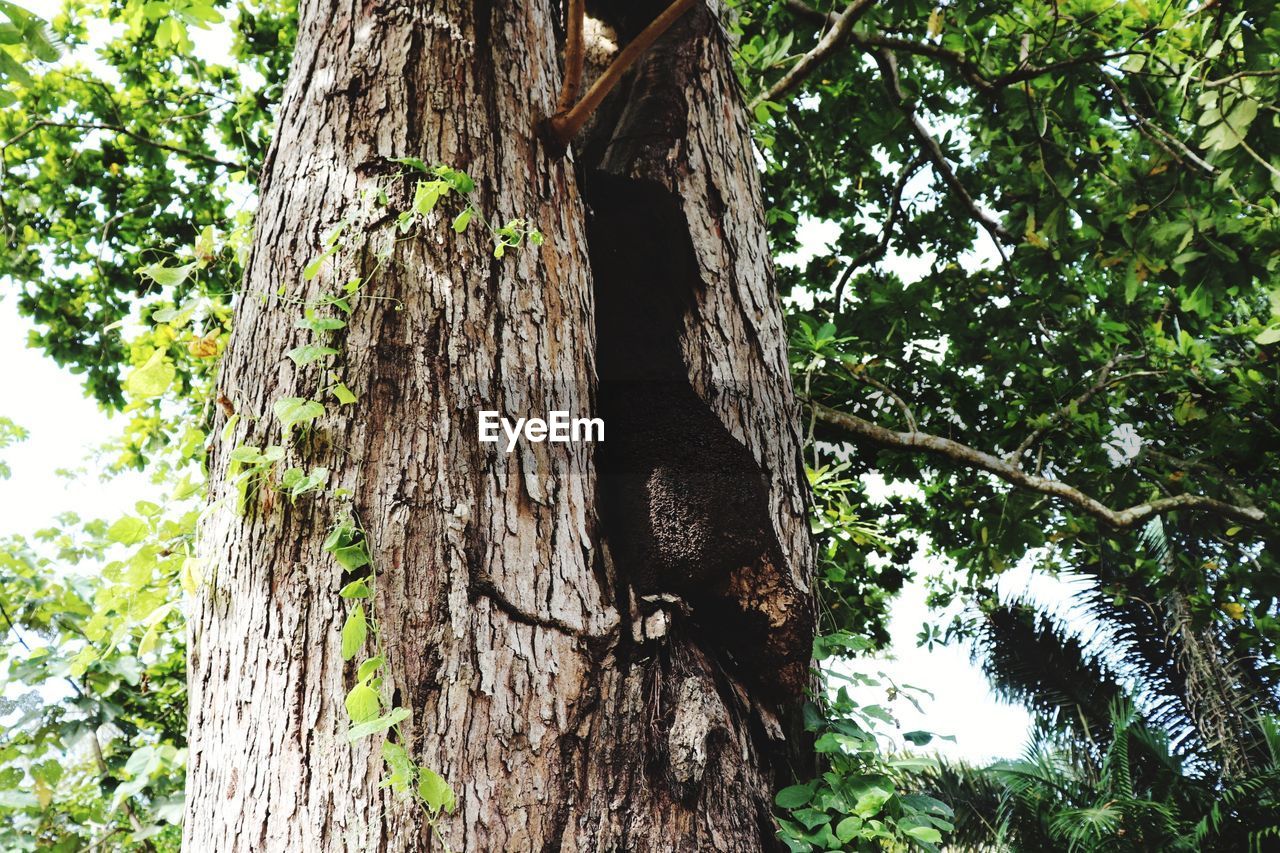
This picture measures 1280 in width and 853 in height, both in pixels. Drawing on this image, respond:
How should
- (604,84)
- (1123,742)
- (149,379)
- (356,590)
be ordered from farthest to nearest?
(1123,742), (604,84), (149,379), (356,590)

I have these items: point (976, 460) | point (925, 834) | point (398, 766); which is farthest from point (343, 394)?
point (976, 460)

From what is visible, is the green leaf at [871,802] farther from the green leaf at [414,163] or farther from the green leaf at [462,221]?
the green leaf at [414,163]

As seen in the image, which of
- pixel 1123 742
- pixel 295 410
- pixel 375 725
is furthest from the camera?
pixel 1123 742

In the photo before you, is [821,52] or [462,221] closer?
[462,221]

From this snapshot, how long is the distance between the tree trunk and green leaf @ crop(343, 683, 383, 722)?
6 cm

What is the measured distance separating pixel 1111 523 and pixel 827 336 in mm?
2238

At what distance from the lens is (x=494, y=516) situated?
148 centimetres

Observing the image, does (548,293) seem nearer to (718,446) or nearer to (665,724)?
(718,446)

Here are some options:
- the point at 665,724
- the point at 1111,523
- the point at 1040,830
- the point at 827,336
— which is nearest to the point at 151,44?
the point at 827,336

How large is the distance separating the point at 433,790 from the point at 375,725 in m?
0.13

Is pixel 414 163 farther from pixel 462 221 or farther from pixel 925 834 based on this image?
pixel 925 834

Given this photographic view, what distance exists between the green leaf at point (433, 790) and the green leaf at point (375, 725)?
0.08m

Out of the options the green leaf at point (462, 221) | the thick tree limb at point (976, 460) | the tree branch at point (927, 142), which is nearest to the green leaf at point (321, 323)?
the green leaf at point (462, 221)

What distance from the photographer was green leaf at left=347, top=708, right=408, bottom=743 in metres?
1.20
